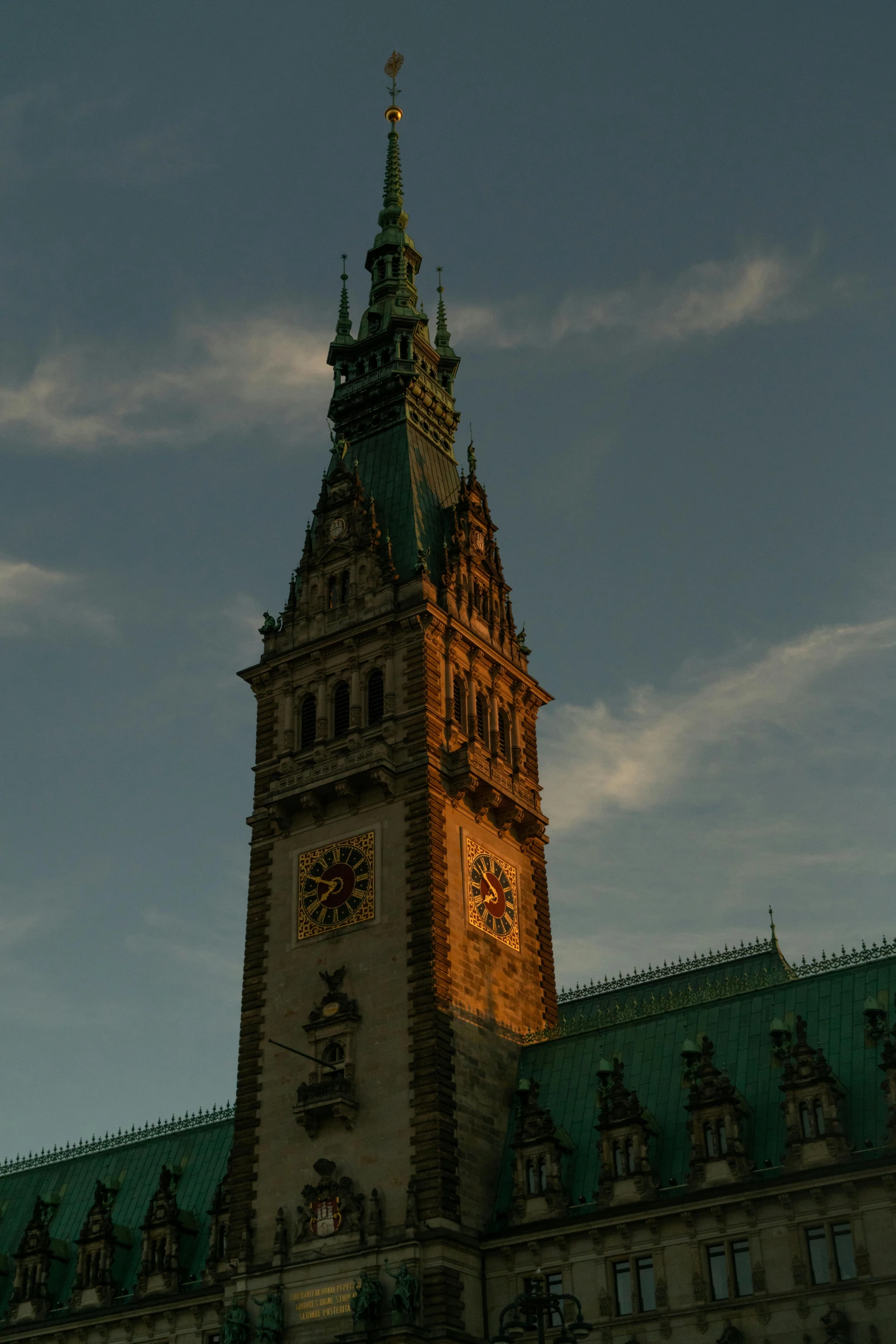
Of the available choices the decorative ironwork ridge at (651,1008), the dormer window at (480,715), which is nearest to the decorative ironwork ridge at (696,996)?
the decorative ironwork ridge at (651,1008)

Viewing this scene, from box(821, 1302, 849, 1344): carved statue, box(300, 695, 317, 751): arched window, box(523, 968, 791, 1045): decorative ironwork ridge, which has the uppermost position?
box(300, 695, 317, 751): arched window

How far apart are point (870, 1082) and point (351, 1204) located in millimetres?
21281

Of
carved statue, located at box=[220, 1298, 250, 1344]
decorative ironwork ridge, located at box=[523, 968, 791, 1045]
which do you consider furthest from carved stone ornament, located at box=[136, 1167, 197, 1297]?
decorative ironwork ridge, located at box=[523, 968, 791, 1045]

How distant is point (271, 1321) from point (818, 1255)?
22.1 metres

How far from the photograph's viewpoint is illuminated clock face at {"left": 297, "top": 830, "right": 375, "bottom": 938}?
7412 cm

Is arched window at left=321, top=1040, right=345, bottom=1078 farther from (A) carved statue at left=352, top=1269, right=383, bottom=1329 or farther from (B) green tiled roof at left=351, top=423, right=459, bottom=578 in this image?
(B) green tiled roof at left=351, top=423, right=459, bottom=578

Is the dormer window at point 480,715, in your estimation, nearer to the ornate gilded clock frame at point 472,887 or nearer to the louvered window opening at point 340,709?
the ornate gilded clock frame at point 472,887

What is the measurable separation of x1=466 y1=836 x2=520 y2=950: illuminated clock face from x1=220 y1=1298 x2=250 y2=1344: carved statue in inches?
757

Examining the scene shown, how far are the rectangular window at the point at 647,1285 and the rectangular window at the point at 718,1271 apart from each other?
229cm

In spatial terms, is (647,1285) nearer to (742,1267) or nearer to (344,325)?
(742,1267)

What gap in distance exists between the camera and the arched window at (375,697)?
7938 cm

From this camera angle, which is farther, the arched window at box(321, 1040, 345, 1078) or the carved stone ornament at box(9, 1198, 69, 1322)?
the carved stone ornament at box(9, 1198, 69, 1322)

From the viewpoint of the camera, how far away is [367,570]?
83.7 m

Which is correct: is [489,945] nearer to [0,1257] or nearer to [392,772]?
[392,772]
